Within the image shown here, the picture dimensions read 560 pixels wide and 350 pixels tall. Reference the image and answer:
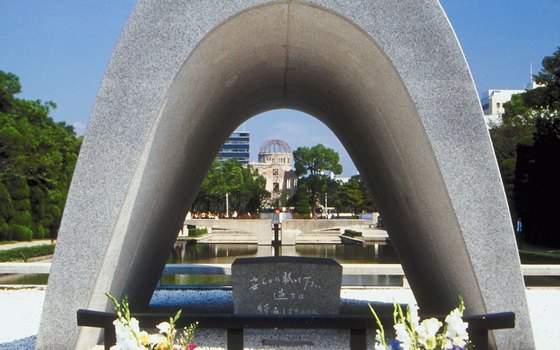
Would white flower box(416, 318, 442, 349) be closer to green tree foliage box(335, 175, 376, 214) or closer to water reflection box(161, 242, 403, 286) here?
water reflection box(161, 242, 403, 286)

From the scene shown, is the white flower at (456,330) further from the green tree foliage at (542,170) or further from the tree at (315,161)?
the tree at (315,161)

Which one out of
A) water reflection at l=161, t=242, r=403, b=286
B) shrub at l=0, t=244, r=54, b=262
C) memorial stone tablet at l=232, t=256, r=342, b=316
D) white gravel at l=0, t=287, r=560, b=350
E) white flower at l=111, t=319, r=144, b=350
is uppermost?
white flower at l=111, t=319, r=144, b=350

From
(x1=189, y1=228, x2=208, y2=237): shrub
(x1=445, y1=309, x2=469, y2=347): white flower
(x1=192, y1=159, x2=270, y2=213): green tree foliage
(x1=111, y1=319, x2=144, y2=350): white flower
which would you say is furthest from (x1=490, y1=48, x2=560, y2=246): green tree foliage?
(x1=192, y1=159, x2=270, y2=213): green tree foliage

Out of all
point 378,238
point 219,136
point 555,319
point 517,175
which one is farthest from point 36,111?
point 555,319

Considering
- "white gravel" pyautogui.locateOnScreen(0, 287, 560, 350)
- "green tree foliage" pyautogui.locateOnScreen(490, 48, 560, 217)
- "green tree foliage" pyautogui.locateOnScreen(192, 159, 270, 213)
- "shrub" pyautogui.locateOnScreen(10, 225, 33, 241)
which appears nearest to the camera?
"white gravel" pyautogui.locateOnScreen(0, 287, 560, 350)

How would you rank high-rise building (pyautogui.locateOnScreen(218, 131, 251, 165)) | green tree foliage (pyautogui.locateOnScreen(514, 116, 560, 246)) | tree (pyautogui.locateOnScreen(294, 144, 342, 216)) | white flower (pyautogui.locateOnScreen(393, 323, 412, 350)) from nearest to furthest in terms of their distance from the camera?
1. white flower (pyautogui.locateOnScreen(393, 323, 412, 350))
2. green tree foliage (pyautogui.locateOnScreen(514, 116, 560, 246))
3. tree (pyautogui.locateOnScreen(294, 144, 342, 216))
4. high-rise building (pyautogui.locateOnScreen(218, 131, 251, 165))

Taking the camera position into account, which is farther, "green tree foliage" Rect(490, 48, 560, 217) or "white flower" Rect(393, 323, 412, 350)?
"green tree foliage" Rect(490, 48, 560, 217)

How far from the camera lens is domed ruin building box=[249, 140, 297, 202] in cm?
11112

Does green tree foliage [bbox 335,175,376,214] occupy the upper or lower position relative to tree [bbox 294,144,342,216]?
lower

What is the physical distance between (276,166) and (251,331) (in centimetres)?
10429

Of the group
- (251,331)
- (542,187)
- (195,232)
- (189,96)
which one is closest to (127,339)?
(189,96)

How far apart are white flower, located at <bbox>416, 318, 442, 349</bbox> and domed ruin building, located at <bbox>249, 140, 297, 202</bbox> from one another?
4046 inches

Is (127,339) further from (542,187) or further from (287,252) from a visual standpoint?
(542,187)

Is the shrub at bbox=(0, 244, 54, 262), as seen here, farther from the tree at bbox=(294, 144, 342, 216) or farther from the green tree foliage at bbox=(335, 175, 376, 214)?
the tree at bbox=(294, 144, 342, 216)
